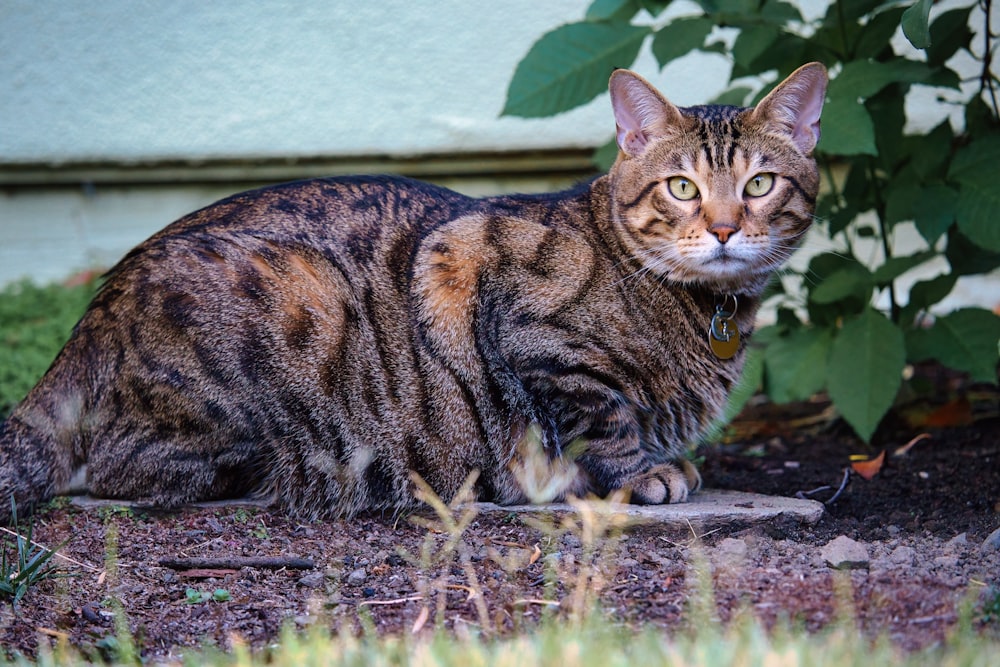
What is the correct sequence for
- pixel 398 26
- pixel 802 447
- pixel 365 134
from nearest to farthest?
pixel 802 447 < pixel 398 26 < pixel 365 134

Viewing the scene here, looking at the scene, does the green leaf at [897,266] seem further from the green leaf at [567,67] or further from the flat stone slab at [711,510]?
the green leaf at [567,67]

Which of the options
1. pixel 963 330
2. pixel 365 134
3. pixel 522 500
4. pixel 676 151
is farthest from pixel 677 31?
pixel 365 134

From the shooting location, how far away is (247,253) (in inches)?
125

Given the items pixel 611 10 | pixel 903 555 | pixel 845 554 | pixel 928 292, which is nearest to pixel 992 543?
pixel 903 555

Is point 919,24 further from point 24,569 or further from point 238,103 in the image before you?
point 238,103

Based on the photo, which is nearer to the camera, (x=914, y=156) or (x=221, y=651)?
(x=221, y=651)

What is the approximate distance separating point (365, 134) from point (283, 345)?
272 cm

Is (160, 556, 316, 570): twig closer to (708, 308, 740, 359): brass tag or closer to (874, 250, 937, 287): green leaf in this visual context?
(708, 308, 740, 359): brass tag

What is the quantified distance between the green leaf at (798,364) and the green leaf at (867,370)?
0.17m

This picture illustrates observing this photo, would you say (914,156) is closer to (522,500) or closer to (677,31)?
(677,31)

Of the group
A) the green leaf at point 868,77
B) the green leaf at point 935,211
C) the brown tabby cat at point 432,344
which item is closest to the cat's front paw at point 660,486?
the brown tabby cat at point 432,344

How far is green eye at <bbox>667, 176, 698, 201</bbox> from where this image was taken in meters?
3.11

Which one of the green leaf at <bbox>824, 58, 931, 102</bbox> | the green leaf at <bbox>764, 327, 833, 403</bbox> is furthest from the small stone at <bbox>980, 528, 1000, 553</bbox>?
the green leaf at <bbox>824, 58, 931, 102</bbox>

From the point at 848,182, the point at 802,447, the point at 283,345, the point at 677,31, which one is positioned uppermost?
the point at 677,31
